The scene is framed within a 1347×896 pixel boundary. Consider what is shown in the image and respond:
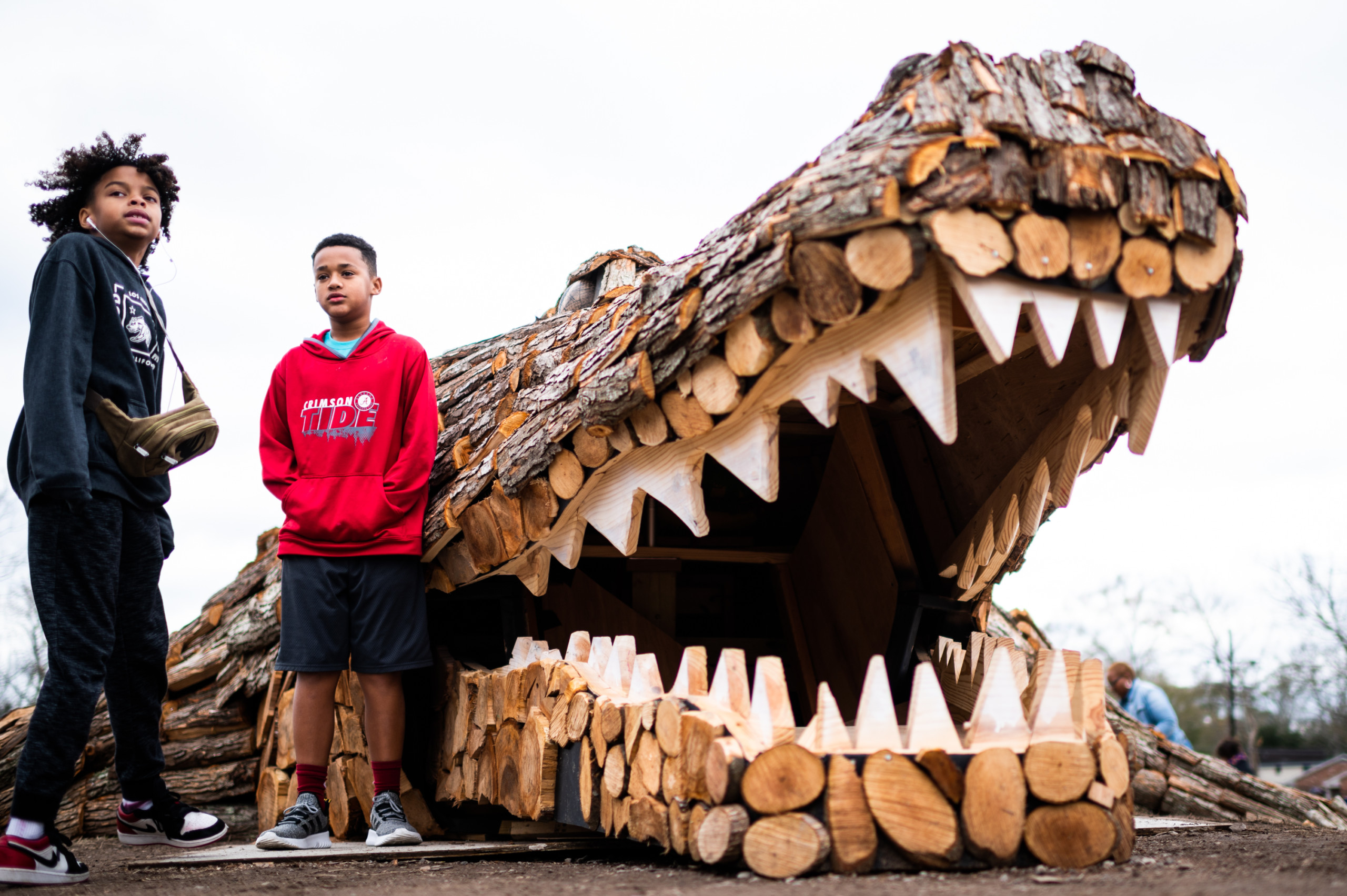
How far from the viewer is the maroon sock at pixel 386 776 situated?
2.99m

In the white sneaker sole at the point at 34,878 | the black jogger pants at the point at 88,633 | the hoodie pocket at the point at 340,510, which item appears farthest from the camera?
the hoodie pocket at the point at 340,510

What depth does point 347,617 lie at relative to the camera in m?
2.98

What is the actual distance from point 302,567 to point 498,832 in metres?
1.10

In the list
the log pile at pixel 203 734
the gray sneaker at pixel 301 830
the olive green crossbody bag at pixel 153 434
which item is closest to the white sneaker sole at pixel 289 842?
the gray sneaker at pixel 301 830

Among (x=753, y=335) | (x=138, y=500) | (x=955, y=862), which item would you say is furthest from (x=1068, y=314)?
(x=138, y=500)

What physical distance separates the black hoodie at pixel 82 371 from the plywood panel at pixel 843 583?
Result: 2.27 m

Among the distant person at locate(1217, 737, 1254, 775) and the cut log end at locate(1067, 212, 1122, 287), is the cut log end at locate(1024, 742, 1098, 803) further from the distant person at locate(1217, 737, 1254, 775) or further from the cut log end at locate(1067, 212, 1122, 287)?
the distant person at locate(1217, 737, 1254, 775)

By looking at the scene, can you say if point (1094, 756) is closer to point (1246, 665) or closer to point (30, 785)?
point (30, 785)

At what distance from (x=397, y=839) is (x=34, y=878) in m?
0.89

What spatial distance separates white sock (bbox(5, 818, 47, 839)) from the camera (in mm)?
2312

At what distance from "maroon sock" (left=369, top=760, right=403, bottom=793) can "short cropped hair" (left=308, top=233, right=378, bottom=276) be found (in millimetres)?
1599

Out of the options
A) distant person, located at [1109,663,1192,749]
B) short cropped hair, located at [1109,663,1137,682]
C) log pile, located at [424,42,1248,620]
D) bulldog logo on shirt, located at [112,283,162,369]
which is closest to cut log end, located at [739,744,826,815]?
log pile, located at [424,42,1248,620]

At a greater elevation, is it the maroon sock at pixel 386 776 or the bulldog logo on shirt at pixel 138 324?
the bulldog logo on shirt at pixel 138 324

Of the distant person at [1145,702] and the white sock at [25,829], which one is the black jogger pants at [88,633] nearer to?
the white sock at [25,829]
